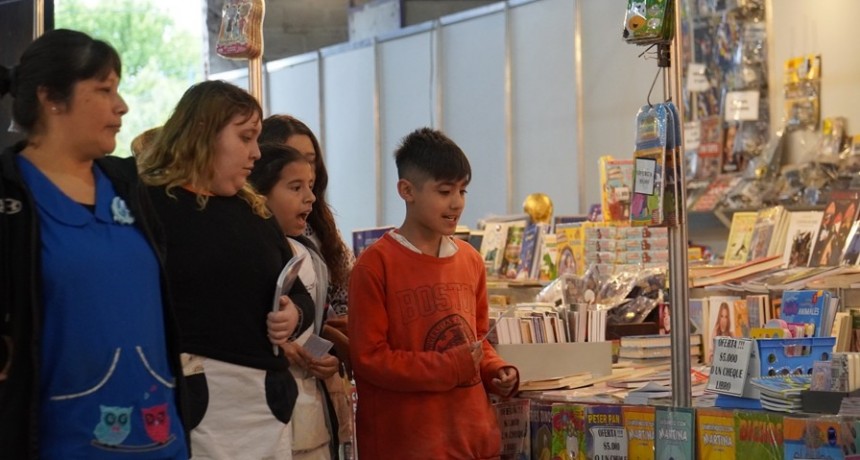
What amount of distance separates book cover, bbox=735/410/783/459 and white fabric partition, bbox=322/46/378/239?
Answer: 297 inches

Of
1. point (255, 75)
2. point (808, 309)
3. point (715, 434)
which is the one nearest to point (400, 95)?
point (255, 75)

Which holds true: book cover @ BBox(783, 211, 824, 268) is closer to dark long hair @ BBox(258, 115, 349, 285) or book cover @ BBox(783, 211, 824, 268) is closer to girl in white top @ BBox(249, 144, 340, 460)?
dark long hair @ BBox(258, 115, 349, 285)

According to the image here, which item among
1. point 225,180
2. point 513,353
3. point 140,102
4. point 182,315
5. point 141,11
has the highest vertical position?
point 141,11

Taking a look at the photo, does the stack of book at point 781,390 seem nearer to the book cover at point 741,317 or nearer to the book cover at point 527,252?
the book cover at point 741,317

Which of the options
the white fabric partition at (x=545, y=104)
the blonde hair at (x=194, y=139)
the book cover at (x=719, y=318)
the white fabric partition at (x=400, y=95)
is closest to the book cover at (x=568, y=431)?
the blonde hair at (x=194, y=139)

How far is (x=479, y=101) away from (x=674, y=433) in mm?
6557

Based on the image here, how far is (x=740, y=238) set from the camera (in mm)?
5559

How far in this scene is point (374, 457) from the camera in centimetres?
308

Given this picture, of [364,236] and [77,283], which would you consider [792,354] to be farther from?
[364,236]

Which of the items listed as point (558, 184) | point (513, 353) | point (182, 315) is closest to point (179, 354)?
point (182, 315)

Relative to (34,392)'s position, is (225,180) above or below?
above

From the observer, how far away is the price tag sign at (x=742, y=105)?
7.40 m

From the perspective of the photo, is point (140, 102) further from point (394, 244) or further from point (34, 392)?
point (34, 392)

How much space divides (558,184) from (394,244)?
562cm
